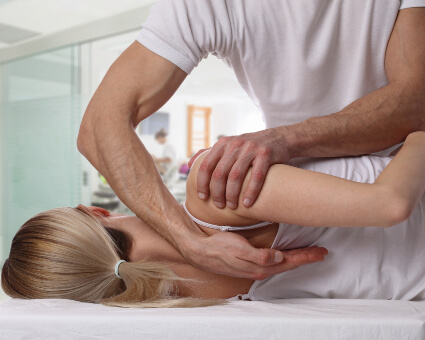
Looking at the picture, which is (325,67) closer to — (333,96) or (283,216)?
(333,96)

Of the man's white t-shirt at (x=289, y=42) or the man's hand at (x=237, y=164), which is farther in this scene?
the man's white t-shirt at (x=289, y=42)

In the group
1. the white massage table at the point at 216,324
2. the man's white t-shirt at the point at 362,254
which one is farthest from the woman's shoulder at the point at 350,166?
the white massage table at the point at 216,324

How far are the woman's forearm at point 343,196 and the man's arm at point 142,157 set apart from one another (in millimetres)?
161

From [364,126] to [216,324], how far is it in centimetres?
65

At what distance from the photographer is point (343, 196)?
34.9 inches

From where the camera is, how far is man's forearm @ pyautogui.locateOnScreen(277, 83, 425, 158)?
3.62 feet

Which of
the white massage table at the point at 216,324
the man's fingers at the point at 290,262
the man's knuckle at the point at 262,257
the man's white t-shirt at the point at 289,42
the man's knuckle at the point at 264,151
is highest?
the man's white t-shirt at the point at 289,42

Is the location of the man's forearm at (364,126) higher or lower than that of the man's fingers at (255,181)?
higher

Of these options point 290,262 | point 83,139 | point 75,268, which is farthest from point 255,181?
point 83,139

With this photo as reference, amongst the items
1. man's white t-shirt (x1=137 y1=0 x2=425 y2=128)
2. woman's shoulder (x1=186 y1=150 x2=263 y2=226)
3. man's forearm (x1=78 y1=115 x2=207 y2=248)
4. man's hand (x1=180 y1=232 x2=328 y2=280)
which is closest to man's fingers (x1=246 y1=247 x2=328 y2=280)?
man's hand (x1=180 y1=232 x2=328 y2=280)

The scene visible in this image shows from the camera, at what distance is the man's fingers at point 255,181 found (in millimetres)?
960

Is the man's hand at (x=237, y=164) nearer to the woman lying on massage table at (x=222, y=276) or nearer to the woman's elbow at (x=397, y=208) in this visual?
the woman lying on massage table at (x=222, y=276)

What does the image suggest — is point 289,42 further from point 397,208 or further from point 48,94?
point 48,94

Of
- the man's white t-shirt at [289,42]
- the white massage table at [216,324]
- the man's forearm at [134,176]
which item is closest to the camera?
the white massage table at [216,324]
